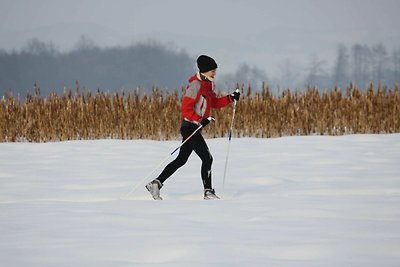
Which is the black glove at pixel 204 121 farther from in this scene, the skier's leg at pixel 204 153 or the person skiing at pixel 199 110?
the skier's leg at pixel 204 153

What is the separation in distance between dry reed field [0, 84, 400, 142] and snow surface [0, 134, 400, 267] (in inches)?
134

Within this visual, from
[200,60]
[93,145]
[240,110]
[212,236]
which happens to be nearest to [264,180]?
[200,60]

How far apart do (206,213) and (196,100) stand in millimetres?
1597

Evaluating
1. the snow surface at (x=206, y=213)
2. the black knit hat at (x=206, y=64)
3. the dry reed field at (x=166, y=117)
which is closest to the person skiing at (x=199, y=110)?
the black knit hat at (x=206, y=64)

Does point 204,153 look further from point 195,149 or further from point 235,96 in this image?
point 235,96

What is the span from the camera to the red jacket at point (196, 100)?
6809 mm

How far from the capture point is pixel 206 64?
689cm

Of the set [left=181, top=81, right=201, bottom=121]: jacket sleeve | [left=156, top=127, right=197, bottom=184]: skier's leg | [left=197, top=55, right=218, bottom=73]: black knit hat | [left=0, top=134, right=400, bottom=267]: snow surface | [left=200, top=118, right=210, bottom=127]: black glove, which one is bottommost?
[left=0, top=134, right=400, bottom=267]: snow surface

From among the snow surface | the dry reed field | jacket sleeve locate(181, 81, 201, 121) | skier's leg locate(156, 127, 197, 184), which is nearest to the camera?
the snow surface

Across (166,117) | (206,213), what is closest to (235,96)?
(206,213)

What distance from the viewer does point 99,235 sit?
14.9 feet

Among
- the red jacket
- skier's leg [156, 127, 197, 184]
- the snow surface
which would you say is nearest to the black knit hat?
the red jacket

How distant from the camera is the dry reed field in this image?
48.8 feet

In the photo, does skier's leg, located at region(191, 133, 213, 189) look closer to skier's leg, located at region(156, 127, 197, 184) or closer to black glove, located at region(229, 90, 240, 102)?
skier's leg, located at region(156, 127, 197, 184)
